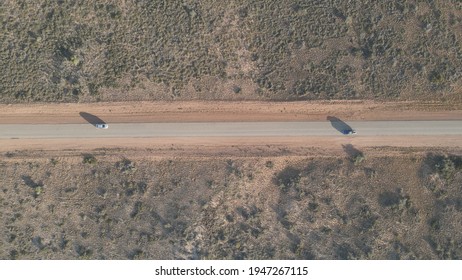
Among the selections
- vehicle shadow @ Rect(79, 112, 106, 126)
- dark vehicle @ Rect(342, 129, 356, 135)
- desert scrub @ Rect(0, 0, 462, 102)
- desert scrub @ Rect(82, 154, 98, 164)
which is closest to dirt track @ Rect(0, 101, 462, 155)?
vehicle shadow @ Rect(79, 112, 106, 126)

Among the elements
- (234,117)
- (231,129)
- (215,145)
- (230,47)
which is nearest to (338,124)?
(234,117)

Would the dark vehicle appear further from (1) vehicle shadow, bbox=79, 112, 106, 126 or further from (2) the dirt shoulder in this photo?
(1) vehicle shadow, bbox=79, 112, 106, 126

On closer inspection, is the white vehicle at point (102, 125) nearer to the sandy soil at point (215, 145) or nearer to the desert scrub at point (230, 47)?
the sandy soil at point (215, 145)

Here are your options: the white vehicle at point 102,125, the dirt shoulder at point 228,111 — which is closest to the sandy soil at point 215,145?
the white vehicle at point 102,125

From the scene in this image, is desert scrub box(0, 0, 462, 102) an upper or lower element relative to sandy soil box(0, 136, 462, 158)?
upper

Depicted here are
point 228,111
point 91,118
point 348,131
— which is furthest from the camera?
point 228,111

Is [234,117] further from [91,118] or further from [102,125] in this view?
[91,118]
